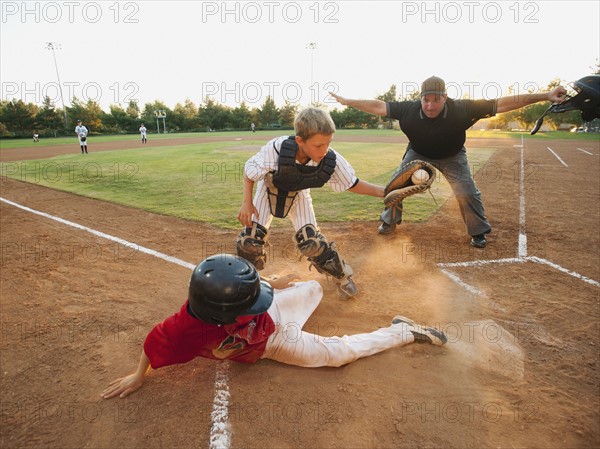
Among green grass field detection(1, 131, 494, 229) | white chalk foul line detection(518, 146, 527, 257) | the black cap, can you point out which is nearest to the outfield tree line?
green grass field detection(1, 131, 494, 229)

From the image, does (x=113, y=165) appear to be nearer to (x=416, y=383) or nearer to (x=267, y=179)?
(x=267, y=179)

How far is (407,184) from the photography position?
3949 mm

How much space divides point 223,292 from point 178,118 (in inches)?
2664

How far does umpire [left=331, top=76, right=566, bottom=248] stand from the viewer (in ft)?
15.8

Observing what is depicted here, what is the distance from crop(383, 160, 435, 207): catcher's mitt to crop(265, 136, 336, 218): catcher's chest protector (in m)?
0.79

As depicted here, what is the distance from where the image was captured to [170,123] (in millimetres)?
63406

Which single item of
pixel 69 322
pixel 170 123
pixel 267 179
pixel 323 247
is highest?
pixel 170 123

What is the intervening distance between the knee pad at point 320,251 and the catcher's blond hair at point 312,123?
1016 millimetres

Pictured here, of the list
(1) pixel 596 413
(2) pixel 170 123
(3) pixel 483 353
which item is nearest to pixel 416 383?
(3) pixel 483 353

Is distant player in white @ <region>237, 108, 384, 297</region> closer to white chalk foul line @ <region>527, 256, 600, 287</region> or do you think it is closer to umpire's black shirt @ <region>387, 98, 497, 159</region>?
umpire's black shirt @ <region>387, 98, 497, 159</region>

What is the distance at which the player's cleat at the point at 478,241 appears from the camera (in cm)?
506

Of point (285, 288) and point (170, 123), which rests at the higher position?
point (170, 123)

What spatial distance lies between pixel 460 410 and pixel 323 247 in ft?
5.93

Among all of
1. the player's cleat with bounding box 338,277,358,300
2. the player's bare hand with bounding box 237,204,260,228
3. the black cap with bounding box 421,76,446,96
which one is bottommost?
the player's cleat with bounding box 338,277,358,300
